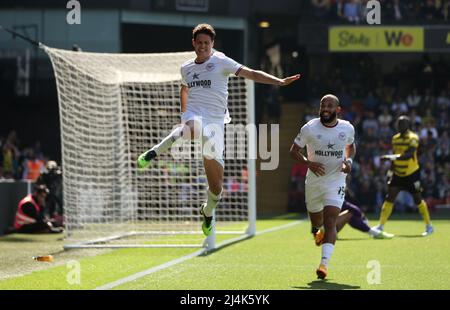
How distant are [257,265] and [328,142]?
2.04 metres

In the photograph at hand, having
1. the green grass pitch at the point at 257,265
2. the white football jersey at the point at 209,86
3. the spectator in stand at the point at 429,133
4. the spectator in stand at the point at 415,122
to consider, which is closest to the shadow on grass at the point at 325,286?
the green grass pitch at the point at 257,265

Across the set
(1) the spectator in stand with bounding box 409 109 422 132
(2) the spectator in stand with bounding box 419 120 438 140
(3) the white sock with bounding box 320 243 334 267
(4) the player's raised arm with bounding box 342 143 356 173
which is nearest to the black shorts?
(4) the player's raised arm with bounding box 342 143 356 173

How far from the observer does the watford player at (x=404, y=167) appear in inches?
722

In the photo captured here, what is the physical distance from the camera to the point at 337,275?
12.0 metres

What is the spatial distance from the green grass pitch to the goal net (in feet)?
2.96

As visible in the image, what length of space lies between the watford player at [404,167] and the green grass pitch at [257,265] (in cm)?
71

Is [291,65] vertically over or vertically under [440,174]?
over

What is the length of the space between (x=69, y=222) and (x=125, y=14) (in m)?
15.9

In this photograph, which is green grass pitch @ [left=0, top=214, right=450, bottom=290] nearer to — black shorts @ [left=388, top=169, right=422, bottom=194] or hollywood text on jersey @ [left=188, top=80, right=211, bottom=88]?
black shorts @ [left=388, top=169, right=422, bottom=194]

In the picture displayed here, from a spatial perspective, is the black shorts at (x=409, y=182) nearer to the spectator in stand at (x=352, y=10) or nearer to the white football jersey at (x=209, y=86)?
the white football jersey at (x=209, y=86)

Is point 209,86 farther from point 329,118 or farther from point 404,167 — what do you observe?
point 404,167
